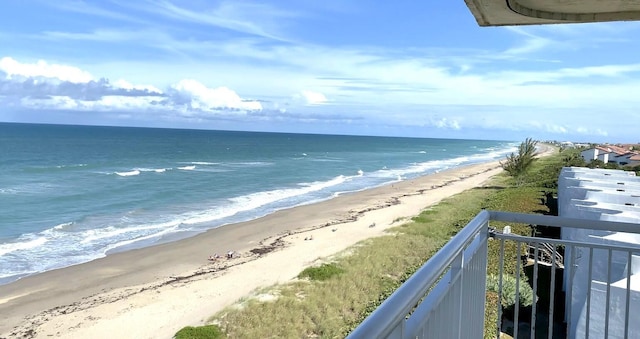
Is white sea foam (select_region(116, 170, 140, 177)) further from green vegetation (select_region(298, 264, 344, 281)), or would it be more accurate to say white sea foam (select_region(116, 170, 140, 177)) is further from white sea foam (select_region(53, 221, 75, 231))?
green vegetation (select_region(298, 264, 344, 281))

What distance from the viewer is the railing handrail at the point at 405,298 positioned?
99 centimetres

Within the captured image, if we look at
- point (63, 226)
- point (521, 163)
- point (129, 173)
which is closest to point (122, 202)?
point (63, 226)

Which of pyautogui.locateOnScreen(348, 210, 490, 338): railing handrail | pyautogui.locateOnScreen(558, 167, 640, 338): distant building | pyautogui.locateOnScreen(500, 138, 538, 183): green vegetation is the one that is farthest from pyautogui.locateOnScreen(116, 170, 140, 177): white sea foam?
pyautogui.locateOnScreen(348, 210, 490, 338): railing handrail

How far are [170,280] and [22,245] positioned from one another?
7371 mm

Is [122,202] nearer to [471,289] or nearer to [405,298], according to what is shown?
[471,289]

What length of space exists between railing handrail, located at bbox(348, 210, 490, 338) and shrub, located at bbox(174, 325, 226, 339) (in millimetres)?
9616

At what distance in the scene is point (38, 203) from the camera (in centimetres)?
2723

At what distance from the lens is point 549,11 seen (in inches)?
115

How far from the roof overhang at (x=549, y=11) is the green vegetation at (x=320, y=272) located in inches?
467

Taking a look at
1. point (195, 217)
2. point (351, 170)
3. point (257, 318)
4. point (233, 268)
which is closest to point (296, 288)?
point (257, 318)

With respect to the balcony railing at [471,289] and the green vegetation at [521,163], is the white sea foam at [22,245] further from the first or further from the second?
the green vegetation at [521,163]

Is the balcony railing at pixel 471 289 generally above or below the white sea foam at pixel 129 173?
Result: above

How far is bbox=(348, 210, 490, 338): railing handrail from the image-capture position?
987mm

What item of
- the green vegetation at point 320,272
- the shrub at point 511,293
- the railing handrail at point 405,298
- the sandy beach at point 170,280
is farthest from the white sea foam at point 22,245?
the railing handrail at point 405,298
